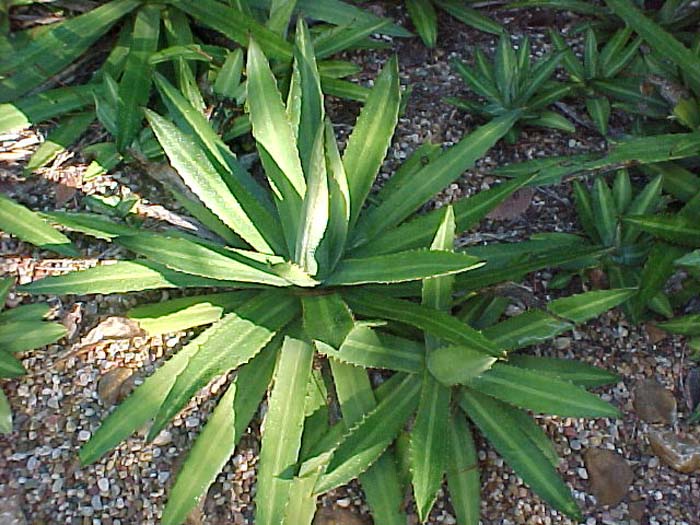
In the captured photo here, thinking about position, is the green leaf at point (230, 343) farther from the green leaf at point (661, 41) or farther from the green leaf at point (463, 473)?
the green leaf at point (661, 41)

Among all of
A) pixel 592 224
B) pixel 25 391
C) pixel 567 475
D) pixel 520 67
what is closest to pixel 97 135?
pixel 25 391

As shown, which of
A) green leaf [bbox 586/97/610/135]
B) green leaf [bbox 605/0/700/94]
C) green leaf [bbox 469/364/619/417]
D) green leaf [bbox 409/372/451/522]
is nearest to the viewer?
green leaf [bbox 409/372/451/522]

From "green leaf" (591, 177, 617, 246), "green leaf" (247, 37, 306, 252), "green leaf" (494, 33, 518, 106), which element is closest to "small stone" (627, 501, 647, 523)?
"green leaf" (591, 177, 617, 246)

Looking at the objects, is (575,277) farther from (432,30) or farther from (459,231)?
(432,30)

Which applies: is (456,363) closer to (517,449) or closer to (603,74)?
(517,449)

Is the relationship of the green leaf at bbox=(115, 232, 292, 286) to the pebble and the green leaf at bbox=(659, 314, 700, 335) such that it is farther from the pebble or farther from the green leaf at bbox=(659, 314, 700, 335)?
the green leaf at bbox=(659, 314, 700, 335)

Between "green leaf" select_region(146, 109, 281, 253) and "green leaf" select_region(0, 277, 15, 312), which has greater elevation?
"green leaf" select_region(146, 109, 281, 253)

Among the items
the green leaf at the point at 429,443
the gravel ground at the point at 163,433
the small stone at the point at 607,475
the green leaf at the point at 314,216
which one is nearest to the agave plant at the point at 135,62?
the gravel ground at the point at 163,433
